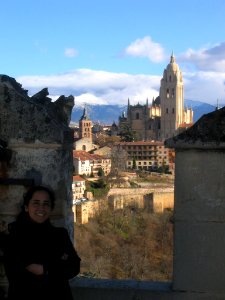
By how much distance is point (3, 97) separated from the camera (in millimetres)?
2953

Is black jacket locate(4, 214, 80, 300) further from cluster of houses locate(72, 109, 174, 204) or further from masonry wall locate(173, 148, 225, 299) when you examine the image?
cluster of houses locate(72, 109, 174, 204)

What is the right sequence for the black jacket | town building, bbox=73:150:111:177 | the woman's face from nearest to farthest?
1. the black jacket
2. the woman's face
3. town building, bbox=73:150:111:177

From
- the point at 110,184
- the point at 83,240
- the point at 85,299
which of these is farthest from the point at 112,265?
the point at 85,299

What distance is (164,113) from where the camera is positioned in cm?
10675

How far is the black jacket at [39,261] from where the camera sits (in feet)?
7.25

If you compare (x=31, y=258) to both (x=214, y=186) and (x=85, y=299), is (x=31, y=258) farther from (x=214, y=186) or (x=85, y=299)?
(x=214, y=186)

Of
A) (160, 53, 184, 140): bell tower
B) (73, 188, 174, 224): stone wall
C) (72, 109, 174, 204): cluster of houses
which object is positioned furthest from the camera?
(160, 53, 184, 140): bell tower

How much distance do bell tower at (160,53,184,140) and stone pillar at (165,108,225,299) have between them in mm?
99816

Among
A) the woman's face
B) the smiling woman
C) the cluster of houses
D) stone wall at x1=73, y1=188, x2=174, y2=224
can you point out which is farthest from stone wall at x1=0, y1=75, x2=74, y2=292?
the cluster of houses

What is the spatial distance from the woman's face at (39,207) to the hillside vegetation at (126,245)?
24.2 meters

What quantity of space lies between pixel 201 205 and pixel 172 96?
107863 mm

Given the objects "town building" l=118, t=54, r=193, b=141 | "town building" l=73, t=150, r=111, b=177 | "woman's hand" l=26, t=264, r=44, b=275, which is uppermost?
"town building" l=118, t=54, r=193, b=141

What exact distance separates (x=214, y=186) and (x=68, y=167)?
0.82m

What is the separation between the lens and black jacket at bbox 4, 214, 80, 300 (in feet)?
7.25
